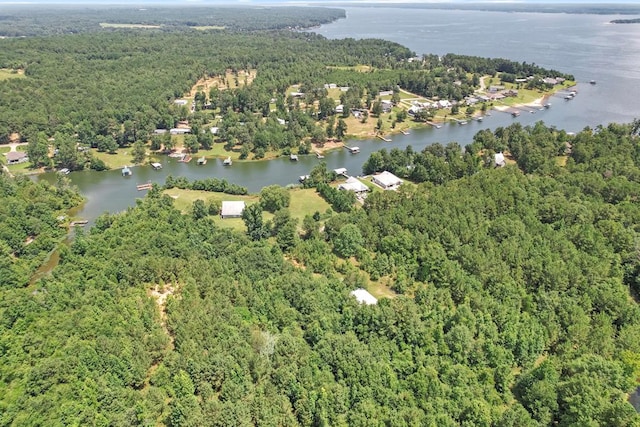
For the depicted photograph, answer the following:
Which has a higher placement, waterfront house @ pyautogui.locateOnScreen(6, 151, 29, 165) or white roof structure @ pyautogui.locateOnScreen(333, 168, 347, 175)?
waterfront house @ pyautogui.locateOnScreen(6, 151, 29, 165)

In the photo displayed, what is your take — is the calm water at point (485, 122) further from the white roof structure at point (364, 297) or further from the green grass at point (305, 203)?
the white roof structure at point (364, 297)

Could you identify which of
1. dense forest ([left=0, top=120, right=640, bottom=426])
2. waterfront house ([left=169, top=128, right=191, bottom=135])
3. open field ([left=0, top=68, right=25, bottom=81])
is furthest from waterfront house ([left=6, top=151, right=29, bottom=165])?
open field ([left=0, top=68, right=25, bottom=81])

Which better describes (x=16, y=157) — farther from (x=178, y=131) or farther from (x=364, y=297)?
(x=364, y=297)

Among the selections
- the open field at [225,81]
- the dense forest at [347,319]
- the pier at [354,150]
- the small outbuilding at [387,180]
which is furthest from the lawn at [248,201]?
the open field at [225,81]

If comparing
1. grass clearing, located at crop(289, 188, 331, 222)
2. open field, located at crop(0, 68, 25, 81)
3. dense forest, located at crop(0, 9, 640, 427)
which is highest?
open field, located at crop(0, 68, 25, 81)

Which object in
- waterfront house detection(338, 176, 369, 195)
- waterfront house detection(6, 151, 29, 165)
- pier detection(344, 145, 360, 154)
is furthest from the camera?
pier detection(344, 145, 360, 154)

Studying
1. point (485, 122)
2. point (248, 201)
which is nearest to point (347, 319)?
point (248, 201)

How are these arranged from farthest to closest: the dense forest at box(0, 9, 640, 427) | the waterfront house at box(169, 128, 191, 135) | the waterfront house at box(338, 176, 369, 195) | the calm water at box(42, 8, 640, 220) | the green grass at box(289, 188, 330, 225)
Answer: the waterfront house at box(169, 128, 191, 135), the calm water at box(42, 8, 640, 220), the waterfront house at box(338, 176, 369, 195), the green grass at box(289, 188, 330, 225), the dense forest at box(0, 9, 640, 427)

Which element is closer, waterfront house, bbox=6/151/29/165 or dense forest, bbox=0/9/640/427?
dense forest, bbox=0/9/640/427

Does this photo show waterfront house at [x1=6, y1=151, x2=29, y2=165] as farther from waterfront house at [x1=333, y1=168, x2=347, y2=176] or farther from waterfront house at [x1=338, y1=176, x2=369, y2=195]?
waterfront house at [x1=338, y1=176, x2=369, y2=195]
